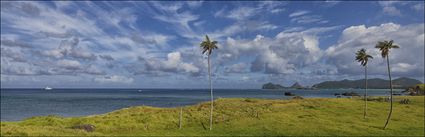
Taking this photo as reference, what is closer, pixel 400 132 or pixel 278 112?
pixel 400 132

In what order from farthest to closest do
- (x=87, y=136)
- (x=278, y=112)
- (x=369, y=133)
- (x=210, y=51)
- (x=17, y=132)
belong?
(x=278, y=112) → (x=210, y=51) → (x=369, y=133) → (x=87, y=136) → (x=17, y=132)

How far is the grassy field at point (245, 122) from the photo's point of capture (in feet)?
221

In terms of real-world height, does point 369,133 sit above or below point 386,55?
below

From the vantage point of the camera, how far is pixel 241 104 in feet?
327

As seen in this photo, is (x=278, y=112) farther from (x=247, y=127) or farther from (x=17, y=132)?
(x=17, y=132)

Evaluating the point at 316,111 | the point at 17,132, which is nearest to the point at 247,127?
the point at 316,111

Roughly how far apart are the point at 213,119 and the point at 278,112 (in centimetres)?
1749

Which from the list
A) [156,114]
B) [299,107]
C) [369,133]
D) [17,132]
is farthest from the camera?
[299,107]

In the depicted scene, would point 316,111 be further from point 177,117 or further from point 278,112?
point 177,117

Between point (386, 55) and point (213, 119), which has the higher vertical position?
point (386, 55)

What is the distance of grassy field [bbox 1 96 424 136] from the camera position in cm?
6750

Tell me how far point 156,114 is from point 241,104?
26.2 meters

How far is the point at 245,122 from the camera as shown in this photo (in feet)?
255

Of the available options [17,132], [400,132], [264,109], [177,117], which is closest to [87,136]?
[17,132]
